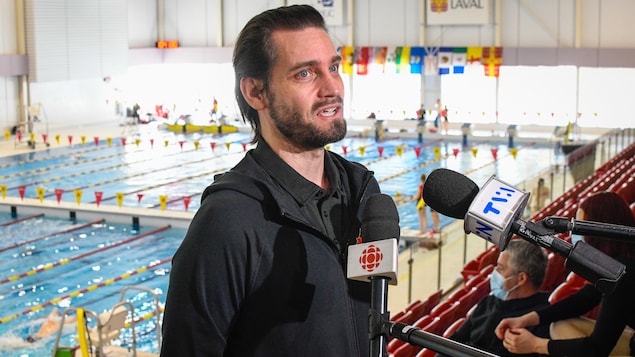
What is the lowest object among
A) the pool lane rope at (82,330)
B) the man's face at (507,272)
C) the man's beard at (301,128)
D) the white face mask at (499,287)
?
the pool lane rope at (82,330)

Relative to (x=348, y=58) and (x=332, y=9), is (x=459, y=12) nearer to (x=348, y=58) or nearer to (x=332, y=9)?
(x=348, y=58)

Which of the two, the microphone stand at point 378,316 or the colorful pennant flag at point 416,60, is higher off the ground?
the colorful pennant flag at point 416,60

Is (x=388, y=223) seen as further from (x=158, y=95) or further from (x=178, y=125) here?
(x=158, y=95)

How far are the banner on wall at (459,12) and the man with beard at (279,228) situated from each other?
91.8 feet

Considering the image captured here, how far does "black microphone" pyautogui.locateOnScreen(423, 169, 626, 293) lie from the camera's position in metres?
1.45

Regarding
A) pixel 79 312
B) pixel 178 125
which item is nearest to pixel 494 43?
pixel 178 125

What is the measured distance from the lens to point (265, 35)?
1971 mm

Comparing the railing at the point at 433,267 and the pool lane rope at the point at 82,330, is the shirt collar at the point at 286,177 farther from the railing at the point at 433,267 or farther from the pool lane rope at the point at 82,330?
the railing at the point at 433,267

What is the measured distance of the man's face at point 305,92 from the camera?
6.33 ft

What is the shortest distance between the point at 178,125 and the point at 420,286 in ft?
68.8

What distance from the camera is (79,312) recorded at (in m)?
7.25

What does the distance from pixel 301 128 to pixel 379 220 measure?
1.22 feet

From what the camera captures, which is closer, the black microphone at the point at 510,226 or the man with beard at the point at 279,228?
the black microphone at the point at 510,226

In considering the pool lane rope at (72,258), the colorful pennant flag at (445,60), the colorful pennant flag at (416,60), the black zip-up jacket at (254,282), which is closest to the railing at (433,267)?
the pool lane rope at (72,258)
